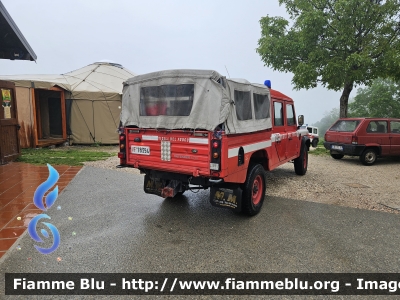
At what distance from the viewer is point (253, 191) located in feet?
15.1

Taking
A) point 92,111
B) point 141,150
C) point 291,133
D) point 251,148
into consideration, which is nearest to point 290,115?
point 291,133

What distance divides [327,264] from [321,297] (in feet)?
1.97

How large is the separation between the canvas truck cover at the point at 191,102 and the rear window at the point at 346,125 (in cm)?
637

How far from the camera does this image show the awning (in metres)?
5.89

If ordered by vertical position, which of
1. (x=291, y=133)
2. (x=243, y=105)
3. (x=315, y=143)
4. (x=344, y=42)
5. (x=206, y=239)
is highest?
(x=344, y=42)

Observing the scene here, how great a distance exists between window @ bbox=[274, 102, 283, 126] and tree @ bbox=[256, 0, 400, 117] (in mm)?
7166

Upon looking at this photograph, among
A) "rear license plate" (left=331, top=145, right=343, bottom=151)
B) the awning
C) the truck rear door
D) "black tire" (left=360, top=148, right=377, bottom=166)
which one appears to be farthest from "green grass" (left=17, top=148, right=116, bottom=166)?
"black tire" (left=360, top=148, right=377, bottom=166)

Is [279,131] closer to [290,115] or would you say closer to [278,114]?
[278,114]

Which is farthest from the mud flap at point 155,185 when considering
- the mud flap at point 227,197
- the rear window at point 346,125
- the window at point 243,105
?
the rear window at point 346,125

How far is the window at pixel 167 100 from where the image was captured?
399 cm

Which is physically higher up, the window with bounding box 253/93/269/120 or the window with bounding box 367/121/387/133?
the window with bounding box 253/93/269/120

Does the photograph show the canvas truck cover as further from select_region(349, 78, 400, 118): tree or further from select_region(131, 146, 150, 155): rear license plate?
select_region(349, 78, 400, 118): tree

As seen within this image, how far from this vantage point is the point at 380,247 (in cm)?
349

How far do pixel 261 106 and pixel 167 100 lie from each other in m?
1.75
